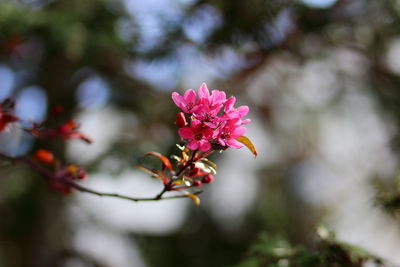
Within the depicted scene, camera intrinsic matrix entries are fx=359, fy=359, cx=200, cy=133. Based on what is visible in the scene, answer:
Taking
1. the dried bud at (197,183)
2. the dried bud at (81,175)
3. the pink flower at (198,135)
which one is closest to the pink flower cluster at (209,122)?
the pink flower at (198,135)

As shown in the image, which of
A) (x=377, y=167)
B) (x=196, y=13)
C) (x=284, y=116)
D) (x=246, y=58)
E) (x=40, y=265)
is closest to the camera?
(x=196, y=13)

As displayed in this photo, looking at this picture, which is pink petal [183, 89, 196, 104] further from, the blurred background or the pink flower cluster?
the blurred background

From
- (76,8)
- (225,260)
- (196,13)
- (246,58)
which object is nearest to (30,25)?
(76,8)

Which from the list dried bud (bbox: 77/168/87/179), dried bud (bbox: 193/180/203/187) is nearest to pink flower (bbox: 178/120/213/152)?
dried bud (bbox: 193/180/203/187)

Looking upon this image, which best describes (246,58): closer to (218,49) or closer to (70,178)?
(218,49)

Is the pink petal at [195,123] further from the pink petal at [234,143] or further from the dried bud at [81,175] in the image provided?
the dried bud at [81,175]

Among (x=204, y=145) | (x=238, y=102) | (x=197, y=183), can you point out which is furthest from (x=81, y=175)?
(x=238, y=102)
